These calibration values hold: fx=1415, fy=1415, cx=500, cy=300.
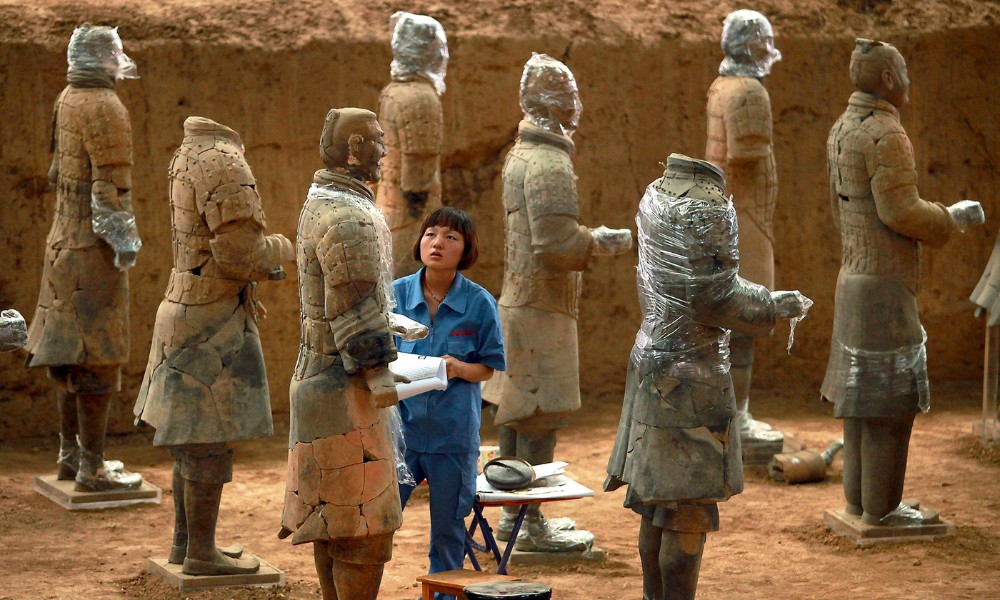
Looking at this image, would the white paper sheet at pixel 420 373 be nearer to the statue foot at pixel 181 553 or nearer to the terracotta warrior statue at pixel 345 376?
the terracotta warrior statue at pixel 345 376

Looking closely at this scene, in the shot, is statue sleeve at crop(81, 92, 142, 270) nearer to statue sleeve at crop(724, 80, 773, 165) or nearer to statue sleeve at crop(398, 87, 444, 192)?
statue sleeve at crop(398, 87, 444, 192)

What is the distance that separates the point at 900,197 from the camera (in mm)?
6672

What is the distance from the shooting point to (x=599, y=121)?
33.8 ft

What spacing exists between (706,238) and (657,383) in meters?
0.58

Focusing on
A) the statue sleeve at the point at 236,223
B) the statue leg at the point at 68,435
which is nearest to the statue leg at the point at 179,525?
the statue sleeve at the point at 236,223

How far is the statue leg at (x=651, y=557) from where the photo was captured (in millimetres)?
5539

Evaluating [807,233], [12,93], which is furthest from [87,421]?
[807,233]

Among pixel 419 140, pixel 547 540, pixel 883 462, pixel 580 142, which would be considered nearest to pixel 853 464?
pixel 883 462

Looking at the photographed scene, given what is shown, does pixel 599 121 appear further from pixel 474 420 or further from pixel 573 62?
pixel 474 420

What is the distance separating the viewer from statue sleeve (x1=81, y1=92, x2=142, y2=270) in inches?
289

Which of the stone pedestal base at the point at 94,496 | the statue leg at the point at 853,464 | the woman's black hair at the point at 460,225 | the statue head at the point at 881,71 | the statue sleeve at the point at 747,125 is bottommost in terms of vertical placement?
the stone pedestal base at the point at 94,496

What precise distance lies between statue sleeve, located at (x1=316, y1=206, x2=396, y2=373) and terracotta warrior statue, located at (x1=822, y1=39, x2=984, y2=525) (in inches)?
117

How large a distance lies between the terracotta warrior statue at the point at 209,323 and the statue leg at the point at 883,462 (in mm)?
2944

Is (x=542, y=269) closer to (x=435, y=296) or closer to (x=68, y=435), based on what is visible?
(x=435, y=296)
